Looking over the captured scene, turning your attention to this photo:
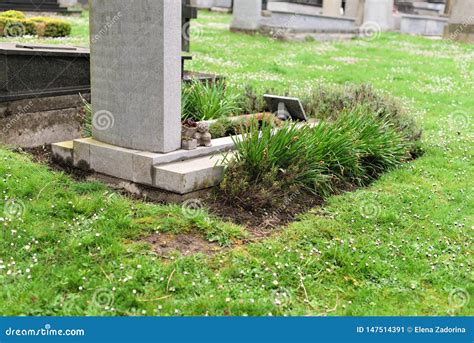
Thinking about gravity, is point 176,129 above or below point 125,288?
above

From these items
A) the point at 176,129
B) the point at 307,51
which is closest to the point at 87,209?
the point at 176,129

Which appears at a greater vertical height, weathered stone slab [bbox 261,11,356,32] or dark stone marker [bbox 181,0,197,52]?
dark stone marker [bbox 181,0,197,52]

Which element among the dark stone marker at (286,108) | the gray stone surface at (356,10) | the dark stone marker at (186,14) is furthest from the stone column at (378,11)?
the dark stone marker at (286,108)

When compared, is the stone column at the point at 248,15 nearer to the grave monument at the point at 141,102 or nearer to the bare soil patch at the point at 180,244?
the grave monument at the point at 141,102

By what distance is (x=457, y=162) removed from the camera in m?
9.24

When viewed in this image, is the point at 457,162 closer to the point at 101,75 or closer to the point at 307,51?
the point at 101,75

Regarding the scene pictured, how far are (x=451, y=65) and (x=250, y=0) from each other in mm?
7692

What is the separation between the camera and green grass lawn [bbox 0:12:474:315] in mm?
5105

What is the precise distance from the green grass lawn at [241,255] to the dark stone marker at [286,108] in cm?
170

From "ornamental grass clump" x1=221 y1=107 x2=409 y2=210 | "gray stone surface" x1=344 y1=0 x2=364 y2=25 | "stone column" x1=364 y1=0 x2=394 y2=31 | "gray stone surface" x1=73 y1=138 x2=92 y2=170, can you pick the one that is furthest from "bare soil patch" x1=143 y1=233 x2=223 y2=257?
"gray stone surface" x1=344 y1=0 x2=364 y2=25

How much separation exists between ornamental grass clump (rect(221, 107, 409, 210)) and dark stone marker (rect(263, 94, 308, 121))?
91 cm

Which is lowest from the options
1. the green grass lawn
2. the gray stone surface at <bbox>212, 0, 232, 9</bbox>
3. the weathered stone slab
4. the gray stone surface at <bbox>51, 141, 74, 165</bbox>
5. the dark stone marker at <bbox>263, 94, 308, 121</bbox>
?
the green grass lawn

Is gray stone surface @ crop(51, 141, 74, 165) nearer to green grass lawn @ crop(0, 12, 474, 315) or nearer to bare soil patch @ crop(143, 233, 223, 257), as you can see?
green grass lawn @ crop(0, 12, 474, 315)

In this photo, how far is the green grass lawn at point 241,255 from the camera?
511 cm
